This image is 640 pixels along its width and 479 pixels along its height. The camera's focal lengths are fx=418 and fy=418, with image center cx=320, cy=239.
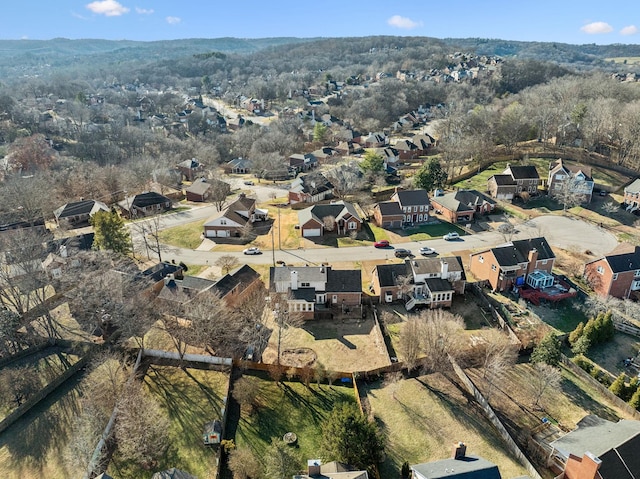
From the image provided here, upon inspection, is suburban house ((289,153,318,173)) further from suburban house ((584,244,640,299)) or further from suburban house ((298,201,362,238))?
suburban house ((584,244,640,299))

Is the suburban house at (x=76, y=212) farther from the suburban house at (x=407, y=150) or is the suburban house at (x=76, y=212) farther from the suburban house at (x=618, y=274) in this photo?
the suburban house at (x=618, y=274)

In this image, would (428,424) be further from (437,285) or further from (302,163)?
(302,163)

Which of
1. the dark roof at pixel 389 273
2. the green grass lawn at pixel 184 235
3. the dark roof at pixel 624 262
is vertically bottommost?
the green grass lawn at pixel 184 235

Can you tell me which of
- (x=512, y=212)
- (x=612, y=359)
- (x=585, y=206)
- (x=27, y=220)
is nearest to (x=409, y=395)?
(x=612, y=359)

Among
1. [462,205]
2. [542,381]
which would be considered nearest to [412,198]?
[462,205]

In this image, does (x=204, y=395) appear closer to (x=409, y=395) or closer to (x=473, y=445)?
(x=409, y=395)

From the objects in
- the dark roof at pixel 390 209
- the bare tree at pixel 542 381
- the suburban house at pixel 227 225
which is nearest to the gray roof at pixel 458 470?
the bare tree at pixel 542 381
